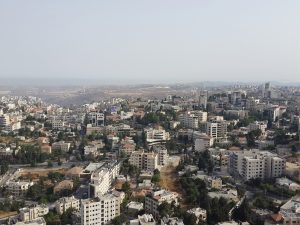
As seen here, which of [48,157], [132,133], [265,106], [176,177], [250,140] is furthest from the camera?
[265,106]

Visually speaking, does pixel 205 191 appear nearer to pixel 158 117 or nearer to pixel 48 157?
pixel 48 157

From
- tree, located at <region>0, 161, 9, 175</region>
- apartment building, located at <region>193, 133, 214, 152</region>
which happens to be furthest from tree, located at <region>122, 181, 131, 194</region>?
apartment building, located at <region>193, 133, 214, 152</region>

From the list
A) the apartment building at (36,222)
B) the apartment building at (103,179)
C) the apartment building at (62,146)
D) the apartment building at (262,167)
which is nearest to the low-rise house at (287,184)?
the apartment building at (262,167)

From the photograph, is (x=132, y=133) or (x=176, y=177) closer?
A: (x=176, y=177)

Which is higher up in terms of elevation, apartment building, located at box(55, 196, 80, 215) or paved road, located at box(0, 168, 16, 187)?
apartment building, located at box(55, 196, 80, 215)

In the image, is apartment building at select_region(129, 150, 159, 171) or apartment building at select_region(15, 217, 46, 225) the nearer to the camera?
apartment building at select_region(15, 217, 46, 225)

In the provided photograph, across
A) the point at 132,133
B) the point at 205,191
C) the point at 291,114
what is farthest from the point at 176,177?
the point at 291,114

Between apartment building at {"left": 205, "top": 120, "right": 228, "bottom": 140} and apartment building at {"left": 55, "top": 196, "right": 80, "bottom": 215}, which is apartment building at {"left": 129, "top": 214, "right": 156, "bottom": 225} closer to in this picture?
apartment building at {"left": 55, "top": 196, "right": 80, "bottom": 215}

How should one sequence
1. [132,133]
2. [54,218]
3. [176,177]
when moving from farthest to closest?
1. [132,133]
2. [176,177]
3. [54,218]
